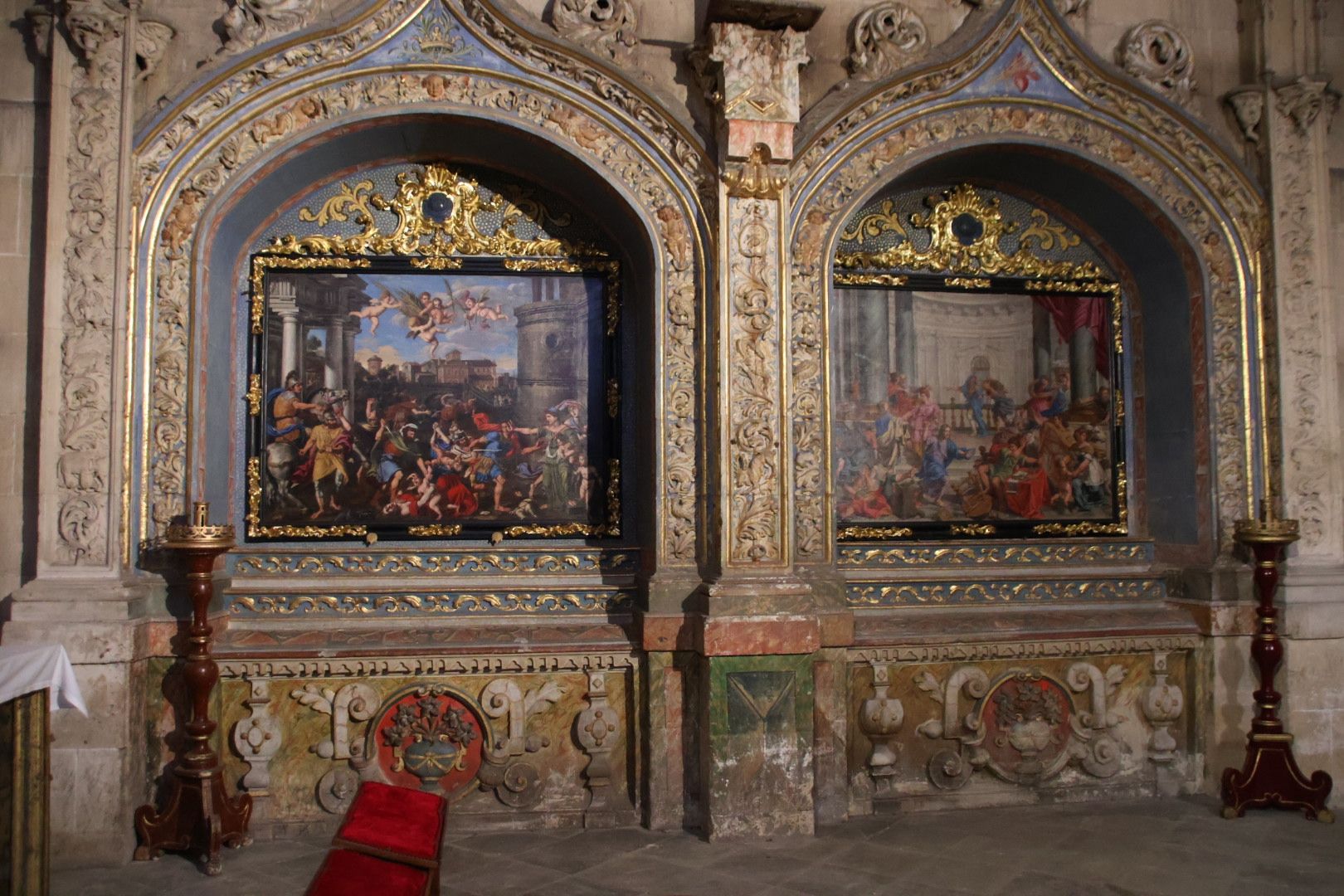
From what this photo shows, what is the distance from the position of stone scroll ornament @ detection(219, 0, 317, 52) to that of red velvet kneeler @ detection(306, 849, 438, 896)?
4.22 m

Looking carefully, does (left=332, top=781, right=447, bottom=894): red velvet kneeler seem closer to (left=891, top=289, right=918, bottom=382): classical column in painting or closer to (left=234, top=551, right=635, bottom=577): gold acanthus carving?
(left=234, top=551, right=635, bottom=577): gold acanthus carving

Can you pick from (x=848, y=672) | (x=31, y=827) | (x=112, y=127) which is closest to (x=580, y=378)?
(x=848, y=672)

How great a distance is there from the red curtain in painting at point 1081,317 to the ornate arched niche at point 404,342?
2.49m

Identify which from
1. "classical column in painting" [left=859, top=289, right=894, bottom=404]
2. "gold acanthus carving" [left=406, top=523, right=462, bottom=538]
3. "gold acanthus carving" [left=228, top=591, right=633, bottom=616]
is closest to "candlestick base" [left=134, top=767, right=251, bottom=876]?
"gold acanthus carving" [left=228, top=591, right=633, bottom=616]

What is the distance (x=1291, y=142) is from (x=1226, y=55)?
2.23 feet

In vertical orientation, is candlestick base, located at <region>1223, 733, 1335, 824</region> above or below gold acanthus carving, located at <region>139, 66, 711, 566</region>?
below

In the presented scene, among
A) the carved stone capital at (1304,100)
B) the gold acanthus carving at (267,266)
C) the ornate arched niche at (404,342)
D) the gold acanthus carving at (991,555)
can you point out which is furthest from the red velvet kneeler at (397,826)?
the carved stone capital at (1304,100)

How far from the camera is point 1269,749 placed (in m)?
6.27

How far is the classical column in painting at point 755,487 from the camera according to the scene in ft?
19.4

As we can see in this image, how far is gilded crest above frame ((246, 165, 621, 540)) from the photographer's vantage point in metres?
6.49

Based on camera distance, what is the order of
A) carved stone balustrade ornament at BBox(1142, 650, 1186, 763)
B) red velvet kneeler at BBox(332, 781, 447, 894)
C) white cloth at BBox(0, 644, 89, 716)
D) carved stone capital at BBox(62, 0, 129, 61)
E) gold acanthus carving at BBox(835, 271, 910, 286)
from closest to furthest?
red velvet kneeler at BBox(332, 781, 447, 894)
white cloth at BBox(0, 644, 89, 716)
carved stone capital at BBox(62, 0, 129, 61)
carved stone balustrade ornament at BBox(1142, 650, 1186, 763)
gold acanthus carving at BBox(835, 271, 910, 286)

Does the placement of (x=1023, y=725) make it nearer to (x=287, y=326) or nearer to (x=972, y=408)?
(x=972, y=408)

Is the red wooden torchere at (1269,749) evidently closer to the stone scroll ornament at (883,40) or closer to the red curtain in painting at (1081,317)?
the red curtain in painting at (1081,317)

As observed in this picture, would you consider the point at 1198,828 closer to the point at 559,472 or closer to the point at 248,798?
the point at 559,472
